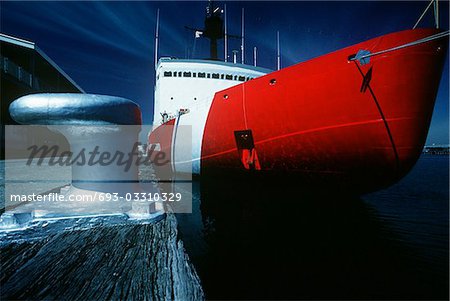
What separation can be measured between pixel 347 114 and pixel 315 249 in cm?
216

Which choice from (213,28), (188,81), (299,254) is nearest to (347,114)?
(299,254)

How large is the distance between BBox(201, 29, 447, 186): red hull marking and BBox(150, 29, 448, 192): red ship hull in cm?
1

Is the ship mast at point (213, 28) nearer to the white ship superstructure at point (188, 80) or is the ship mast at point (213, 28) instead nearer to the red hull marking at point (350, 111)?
the white ship superstructure at point (188, 80)

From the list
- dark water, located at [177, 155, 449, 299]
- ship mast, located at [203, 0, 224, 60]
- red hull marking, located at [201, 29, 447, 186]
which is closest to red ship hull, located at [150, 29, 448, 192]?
red hull marking, located at [201, 29, 447, 186]

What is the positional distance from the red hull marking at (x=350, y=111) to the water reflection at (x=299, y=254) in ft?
3.07

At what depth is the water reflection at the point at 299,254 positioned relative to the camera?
1643 millimetres

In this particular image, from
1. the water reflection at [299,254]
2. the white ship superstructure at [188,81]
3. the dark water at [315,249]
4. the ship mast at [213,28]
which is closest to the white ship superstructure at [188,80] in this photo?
the white ship superstructure at [188,81]

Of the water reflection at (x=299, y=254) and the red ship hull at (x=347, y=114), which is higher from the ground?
the red ship hull at (x=347, y=114)

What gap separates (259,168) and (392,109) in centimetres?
244

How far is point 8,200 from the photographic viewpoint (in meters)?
2.77

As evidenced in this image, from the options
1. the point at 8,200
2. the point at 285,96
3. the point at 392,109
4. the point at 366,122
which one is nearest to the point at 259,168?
the point at 285,96

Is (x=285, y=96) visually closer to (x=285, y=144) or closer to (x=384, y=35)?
(x=285, y=144)

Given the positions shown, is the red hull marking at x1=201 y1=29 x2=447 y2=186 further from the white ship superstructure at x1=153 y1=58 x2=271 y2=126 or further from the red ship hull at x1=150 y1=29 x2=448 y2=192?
the white ship superstructure at x1=153 y1=58 x2=271 y2=126

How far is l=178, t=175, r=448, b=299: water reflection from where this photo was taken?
5.39ft
